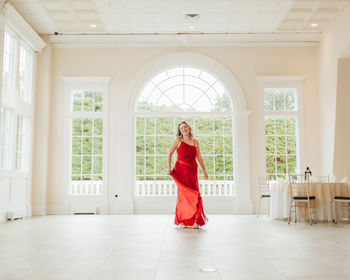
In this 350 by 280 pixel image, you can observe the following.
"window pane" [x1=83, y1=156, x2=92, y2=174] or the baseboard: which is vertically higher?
"window pane" [x1=83, y1=156, x2=92, y2=174]

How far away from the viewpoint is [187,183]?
5.56 metres

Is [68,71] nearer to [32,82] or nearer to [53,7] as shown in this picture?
[32,82]

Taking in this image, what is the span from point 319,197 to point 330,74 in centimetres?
316

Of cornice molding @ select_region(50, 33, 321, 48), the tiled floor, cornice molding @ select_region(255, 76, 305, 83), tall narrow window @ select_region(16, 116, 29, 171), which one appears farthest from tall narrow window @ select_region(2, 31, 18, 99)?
cornice molding @ select_region(255, 76, 305, 83)

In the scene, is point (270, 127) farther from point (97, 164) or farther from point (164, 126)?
point (164, 126)

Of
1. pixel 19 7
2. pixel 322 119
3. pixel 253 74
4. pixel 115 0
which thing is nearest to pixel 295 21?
pixel 253 74

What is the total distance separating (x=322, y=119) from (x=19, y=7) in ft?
22.7

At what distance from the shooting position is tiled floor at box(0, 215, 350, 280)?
265 cm

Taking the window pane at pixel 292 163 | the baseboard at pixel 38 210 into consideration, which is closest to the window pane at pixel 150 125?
the window pane at pixel 292 163

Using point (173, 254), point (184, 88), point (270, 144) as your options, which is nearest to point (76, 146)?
point (184, 88)

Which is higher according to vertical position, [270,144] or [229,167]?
[270,144]

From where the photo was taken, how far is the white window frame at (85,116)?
8.92m

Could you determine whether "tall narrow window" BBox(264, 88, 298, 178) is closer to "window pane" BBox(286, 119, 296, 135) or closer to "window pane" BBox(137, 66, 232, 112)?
"window pane" BBox(286, 119, 296, 135)

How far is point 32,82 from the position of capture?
8.60 meters
